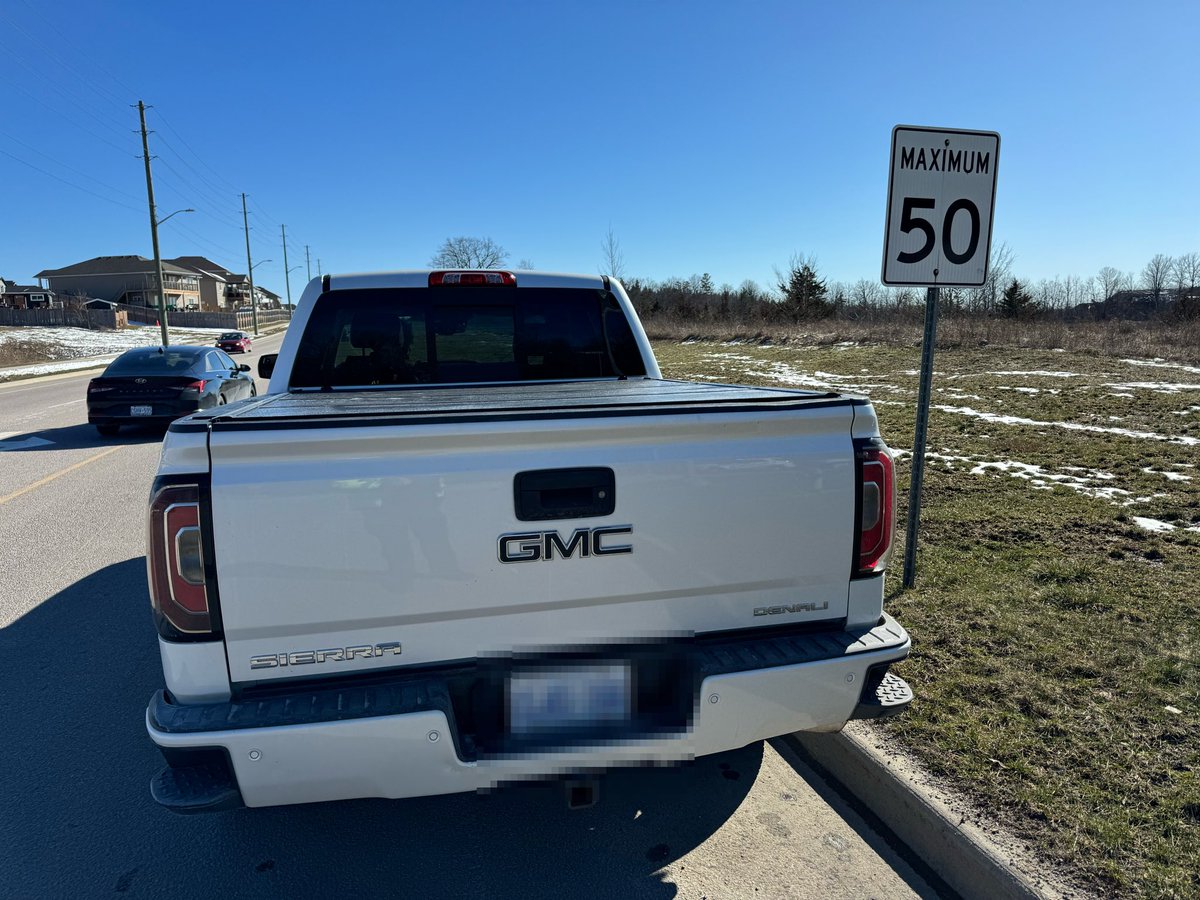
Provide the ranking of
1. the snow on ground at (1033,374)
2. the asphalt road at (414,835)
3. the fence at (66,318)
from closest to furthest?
the asphalt road at (414,835) → the snow on ground at (1033,374) → the fence at (66,318)

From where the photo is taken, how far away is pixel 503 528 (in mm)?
2166

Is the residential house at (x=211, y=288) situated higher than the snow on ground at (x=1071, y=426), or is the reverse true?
the residential house at (x=211, y=288)

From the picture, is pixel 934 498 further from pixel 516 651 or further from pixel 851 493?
pixel 516 651

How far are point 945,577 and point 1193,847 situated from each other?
8.32 feet

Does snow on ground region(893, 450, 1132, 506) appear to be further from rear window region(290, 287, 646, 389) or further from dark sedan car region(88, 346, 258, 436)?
dark sedan car region(88, 346, 258, 436)

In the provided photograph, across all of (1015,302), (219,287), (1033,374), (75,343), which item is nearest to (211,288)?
(219,287)

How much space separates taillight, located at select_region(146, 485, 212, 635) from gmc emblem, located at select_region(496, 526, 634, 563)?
81 centimetres

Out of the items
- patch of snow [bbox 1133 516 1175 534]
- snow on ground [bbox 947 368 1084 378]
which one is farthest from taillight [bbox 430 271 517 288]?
snow on ground [bbox 947 368 1084 378]

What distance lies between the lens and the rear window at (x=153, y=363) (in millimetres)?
12221

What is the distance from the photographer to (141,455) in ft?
34.7

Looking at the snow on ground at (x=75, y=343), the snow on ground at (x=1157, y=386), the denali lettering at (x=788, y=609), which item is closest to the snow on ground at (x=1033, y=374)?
the snow on ground at (x=1157, y=386)

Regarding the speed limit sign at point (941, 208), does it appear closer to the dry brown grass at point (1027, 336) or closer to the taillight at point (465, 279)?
the taillight at point (465, 279)

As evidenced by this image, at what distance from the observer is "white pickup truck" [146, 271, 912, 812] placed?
2.04m

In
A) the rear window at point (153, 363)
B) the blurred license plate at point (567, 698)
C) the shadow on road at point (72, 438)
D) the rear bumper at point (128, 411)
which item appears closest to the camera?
the blurred license plate at point (567, 698)
